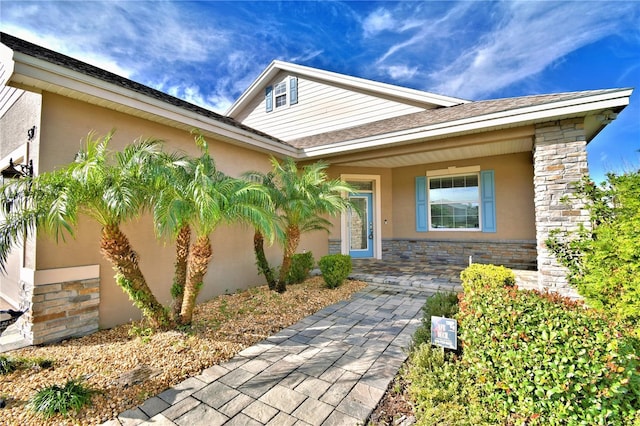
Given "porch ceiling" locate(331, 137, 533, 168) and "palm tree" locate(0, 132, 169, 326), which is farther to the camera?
"porch ceiling" locate(331, 137, 533, 168)

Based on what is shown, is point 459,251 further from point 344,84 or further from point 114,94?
point 114,94

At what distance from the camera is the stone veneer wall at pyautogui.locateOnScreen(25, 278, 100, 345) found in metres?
3.46

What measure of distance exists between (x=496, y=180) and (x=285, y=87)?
846 centimetres

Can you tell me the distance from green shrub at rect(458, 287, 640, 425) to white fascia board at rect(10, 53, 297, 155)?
5.27 m

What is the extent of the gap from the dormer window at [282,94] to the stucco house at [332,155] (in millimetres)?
57

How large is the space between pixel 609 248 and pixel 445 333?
10.9 ft

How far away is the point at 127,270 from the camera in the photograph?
336 cm

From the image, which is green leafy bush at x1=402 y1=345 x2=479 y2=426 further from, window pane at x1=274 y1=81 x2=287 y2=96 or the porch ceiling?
window pane at x1=274 y1=81 x2=287 y2=96

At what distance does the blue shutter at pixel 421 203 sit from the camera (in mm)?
9195

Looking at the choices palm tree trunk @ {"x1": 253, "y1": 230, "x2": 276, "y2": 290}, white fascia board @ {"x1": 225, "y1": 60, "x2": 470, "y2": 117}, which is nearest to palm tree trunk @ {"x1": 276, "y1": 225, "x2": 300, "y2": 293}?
palm tree trunk @ {"x1": 253, "y1": 230, "x2": 276, "y2": 290}

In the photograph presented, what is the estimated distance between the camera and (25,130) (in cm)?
404

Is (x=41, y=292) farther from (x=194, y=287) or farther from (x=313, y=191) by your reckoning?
(x=313, y=191)

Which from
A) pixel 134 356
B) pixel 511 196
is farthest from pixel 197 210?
pixel 511 196

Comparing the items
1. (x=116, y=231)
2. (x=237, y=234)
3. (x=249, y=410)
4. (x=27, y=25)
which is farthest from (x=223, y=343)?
(x=27, y=25)
